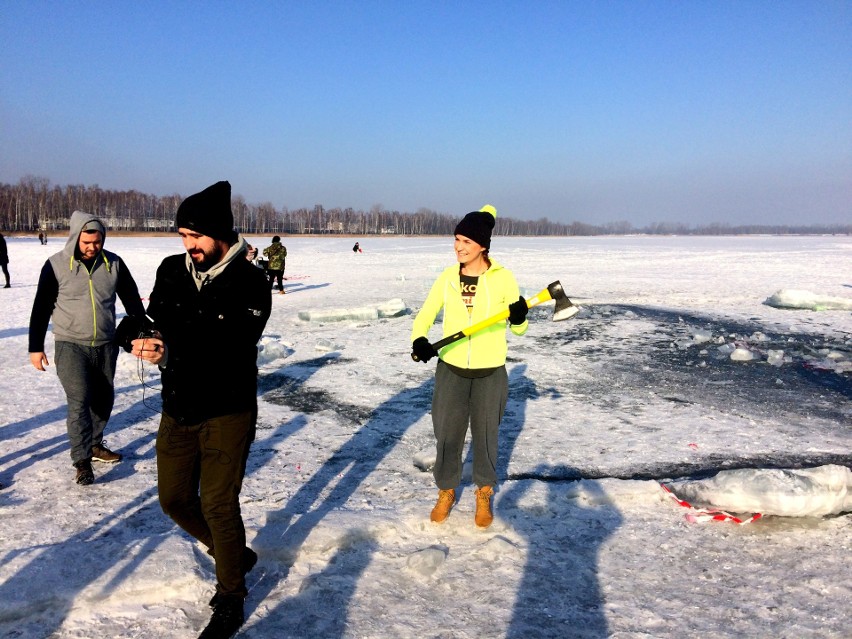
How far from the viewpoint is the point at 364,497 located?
12.6ft

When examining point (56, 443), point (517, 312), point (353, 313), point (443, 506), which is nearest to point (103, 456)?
point (56, 443)

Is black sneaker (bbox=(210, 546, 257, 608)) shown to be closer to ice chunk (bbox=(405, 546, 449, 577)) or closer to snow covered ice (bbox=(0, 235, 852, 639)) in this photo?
snow covered ice (bbox=(0, 235, 852, 639))

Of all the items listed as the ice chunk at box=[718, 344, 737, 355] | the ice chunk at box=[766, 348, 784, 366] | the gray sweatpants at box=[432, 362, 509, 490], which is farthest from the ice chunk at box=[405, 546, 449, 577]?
the ice chunk at box=[718, 344, 737, 355]

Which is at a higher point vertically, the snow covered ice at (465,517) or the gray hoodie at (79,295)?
the gray hoodie at (79,295)

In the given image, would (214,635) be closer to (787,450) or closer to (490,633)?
(490,633)

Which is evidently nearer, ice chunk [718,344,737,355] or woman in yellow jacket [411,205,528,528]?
woman in yellow jacket [411,205,528,528]

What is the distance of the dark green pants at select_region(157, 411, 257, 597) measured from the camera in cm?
252

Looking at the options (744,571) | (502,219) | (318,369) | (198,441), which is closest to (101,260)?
(198,441)

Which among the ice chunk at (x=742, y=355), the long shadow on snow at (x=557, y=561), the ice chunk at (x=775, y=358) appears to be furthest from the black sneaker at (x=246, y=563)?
the ice chunk at (x=775, y=358)

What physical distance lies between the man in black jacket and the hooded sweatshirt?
65.2 inches

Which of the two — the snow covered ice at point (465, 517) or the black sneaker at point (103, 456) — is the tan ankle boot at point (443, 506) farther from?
the black sneaker at point (103, 456)

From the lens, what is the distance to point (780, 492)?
347 cm

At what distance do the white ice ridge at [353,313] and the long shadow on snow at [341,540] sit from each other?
18.1 feet

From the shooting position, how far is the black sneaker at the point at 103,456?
425cm
